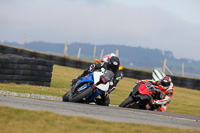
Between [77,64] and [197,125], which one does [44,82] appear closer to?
[197,125]

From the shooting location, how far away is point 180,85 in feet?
99.7

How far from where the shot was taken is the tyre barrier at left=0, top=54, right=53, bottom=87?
14.3 m

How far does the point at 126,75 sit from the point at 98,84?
23.8 meters

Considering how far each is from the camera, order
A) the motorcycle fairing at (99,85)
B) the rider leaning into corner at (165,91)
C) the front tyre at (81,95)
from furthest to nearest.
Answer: the rider leaning into corner at (165,91) < the motorcycle fairing at (99,85) < the front tyre at (81,95)

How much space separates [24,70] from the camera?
15.1 meters

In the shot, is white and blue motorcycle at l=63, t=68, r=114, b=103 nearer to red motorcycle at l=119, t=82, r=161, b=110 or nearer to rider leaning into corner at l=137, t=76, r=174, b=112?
red motorcycle at l=119, t=82, r=161, b=110

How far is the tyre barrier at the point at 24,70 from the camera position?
14289mm

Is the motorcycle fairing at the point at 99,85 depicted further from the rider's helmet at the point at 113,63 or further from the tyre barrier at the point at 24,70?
the tyre barrier at the point at 24,70

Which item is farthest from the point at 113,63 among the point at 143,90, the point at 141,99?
the point at 141,99

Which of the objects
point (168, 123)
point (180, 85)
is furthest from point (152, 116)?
point (180, 85)

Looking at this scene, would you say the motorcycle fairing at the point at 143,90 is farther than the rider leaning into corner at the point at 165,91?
No

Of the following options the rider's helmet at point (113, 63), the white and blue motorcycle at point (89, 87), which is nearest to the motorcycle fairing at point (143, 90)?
the rider's helmet at point (113, 63)

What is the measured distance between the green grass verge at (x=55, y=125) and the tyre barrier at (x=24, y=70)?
825cm

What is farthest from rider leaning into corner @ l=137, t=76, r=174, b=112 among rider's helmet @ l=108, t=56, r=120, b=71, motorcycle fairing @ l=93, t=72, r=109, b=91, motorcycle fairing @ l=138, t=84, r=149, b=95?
motorcycle fairing @ l=93, t=72, r=109, b=91
